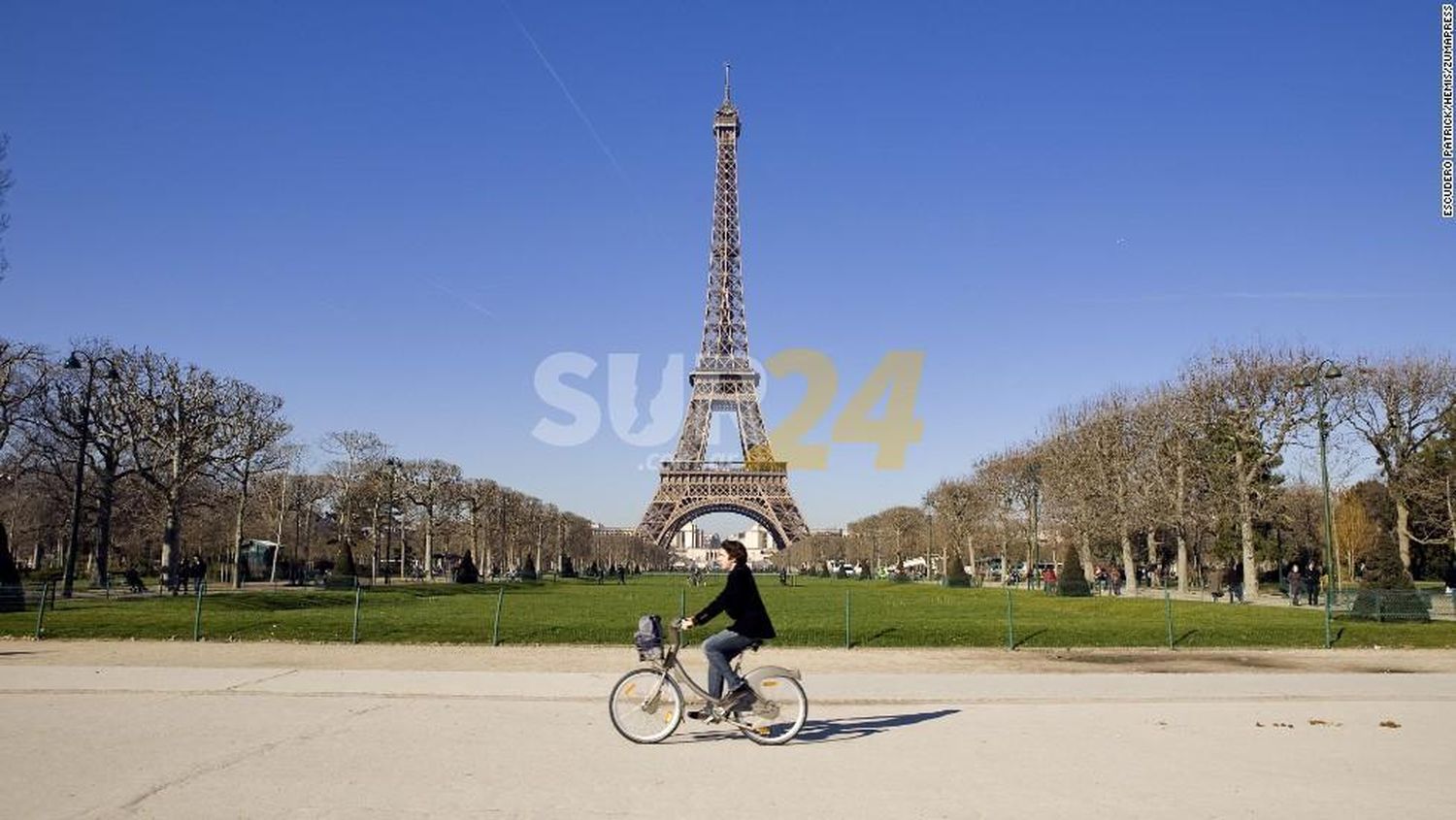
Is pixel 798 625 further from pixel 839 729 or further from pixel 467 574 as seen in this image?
pixel 467 574

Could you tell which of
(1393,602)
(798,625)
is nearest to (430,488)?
(798,625)

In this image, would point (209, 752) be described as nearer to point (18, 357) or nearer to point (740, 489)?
point (18, 357)

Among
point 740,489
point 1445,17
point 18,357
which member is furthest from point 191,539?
point 1445,17

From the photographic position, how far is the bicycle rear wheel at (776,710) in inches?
414

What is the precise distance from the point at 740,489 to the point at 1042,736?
8140 cm

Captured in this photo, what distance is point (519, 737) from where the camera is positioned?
1076 cm

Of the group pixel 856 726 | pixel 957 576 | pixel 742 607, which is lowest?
pixel 856 726

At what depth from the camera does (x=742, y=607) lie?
34.6ft

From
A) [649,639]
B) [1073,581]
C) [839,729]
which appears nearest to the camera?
[649,639]

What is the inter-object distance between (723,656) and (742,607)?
526 mm

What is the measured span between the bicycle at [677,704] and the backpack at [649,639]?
0.02 metres

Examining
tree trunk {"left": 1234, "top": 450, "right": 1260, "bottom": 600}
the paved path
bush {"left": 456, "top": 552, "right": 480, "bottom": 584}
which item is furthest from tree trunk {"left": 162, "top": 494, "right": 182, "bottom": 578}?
tree trunk {"left": 1234, "top": 450, "right": 1260, "bottom": 600}

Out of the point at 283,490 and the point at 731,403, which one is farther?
the point at 731,403

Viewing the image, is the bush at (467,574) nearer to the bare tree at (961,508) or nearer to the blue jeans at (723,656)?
the bare tree at (961,508)
